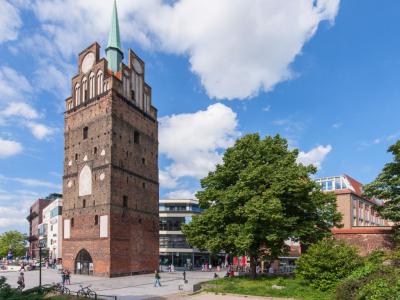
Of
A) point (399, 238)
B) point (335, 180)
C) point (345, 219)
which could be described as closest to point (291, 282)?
point (399, 238)

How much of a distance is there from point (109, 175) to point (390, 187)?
28321 millimetres

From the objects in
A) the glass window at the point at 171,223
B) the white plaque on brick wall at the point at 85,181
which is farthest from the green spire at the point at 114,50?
the glass window at the point at 171,223

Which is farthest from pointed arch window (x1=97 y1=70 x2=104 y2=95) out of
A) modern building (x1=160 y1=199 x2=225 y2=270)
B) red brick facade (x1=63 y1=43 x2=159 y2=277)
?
modern building (x1=160 y1=199 x2=225 y2=270)

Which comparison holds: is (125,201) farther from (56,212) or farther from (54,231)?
(54,231)

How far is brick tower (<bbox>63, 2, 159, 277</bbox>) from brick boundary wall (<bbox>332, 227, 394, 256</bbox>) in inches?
979

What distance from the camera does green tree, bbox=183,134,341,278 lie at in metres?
27.8

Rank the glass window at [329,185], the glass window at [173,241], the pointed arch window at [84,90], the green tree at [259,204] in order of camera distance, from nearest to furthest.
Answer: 1. the green tree at [259,204]
2. the pointed arch window at [84,90]
3. the glass window at [329,185]
4. the glass window at [173,241]

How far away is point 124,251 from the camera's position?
45.0 meters

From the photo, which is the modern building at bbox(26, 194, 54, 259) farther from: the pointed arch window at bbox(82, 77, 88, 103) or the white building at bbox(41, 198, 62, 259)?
the pointed arch window at bbox(82, 77, 88, 103)

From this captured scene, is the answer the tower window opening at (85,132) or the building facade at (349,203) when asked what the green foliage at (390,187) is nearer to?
the building facade at (349,203)

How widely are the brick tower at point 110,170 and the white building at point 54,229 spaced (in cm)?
2622

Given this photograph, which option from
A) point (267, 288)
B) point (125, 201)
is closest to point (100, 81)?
point (125, 201)

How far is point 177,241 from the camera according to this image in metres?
71.1

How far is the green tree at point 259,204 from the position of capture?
27.8m
